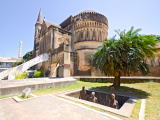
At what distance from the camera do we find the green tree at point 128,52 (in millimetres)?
7420

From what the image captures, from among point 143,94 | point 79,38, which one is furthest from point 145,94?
point 79,38

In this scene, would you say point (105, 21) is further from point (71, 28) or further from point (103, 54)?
point (103, 54)

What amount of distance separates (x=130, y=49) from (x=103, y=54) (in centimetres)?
225

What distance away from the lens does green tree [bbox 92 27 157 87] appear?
24.3 feet

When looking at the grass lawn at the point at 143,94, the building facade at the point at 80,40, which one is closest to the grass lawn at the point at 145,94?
the grass lawn at the point at 143,94

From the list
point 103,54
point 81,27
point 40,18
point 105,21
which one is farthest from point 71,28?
point 40,18

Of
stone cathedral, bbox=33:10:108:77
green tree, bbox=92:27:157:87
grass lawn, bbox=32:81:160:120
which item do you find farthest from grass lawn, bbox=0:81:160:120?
stone cathedral, bbox=33:10:108:77

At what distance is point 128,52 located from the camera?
770 centimetres

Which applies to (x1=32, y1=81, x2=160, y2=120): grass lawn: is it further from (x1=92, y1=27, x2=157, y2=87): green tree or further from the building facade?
the building facade

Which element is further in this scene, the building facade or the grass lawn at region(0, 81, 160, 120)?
the building facade

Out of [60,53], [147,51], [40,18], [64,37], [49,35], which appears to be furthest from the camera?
[40,18]

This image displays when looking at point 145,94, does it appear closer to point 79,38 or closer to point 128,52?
point 128,52

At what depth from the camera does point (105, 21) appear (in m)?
25.5

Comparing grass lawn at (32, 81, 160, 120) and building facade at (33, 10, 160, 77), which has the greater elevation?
building facade at (33, 10, 160, 77)
